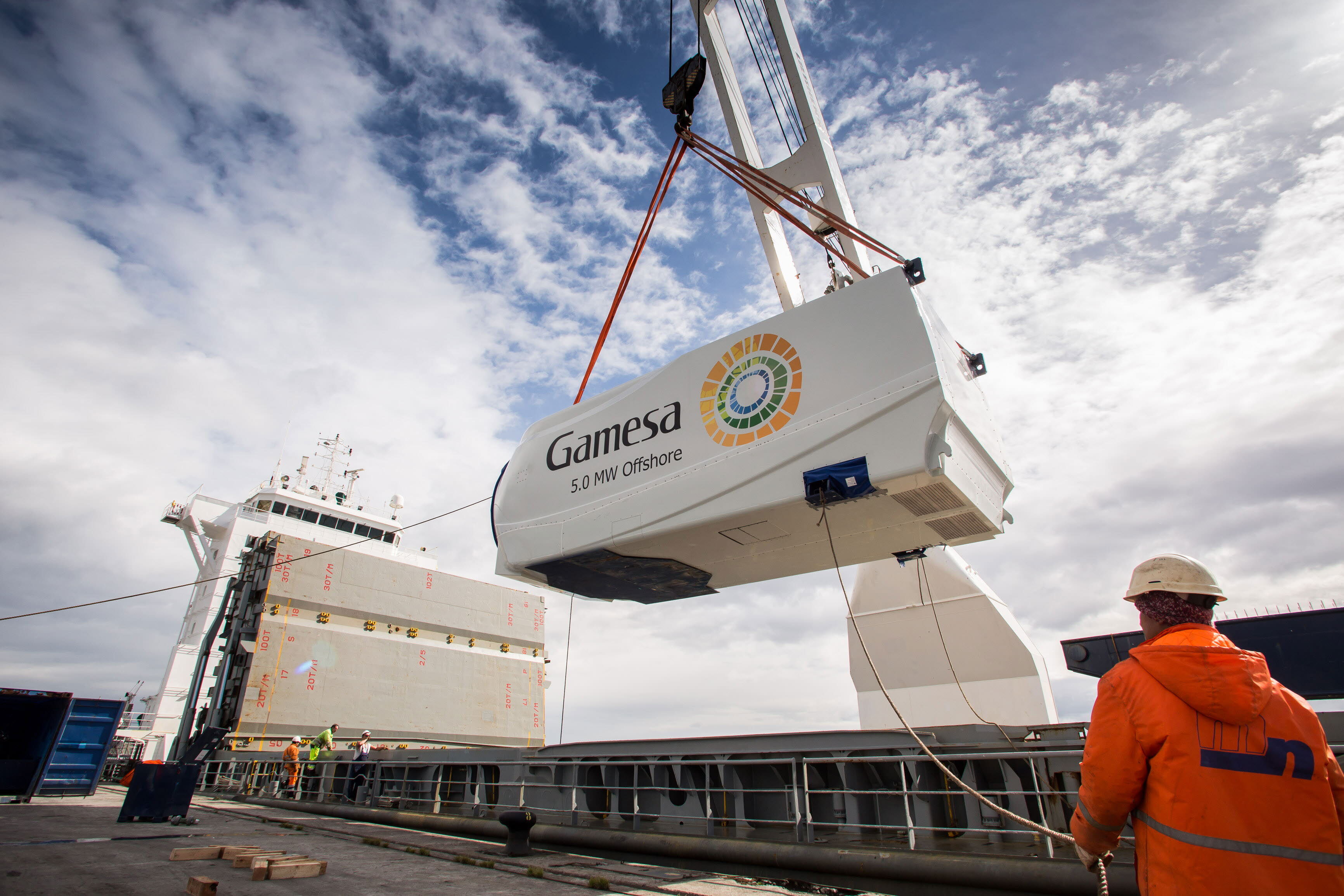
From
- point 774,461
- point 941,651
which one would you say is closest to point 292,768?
point 941,651

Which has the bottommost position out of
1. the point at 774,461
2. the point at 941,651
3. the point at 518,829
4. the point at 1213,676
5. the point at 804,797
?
the point at 518,829

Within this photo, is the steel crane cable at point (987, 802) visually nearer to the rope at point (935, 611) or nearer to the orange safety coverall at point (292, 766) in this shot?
the rope at point (935, 611)

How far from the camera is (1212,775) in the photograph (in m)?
1.65

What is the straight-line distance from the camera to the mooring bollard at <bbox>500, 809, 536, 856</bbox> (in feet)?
18.8

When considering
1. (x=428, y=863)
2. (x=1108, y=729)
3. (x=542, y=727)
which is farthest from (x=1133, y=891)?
(x=542, y=727)

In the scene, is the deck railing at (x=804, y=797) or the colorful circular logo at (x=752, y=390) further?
the colorful circular logo at (x=752, y=390)

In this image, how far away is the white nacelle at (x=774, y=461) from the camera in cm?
451

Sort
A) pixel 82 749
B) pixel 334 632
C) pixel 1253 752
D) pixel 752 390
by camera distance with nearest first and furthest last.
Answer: pixel 1253 752 → pixel 752 390 → pixel 82 749 → pixel 334 632

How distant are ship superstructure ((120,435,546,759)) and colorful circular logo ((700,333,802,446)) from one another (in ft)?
38.7

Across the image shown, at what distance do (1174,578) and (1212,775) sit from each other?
1.91 ft

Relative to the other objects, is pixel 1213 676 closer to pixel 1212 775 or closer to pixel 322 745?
pixel 1212 775

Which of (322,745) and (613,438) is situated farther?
(322,745)

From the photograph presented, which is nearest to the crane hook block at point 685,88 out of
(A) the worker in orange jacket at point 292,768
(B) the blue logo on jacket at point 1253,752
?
(B) the blue logo on jacket at point 1253,752

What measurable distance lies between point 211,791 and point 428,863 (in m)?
11.2
